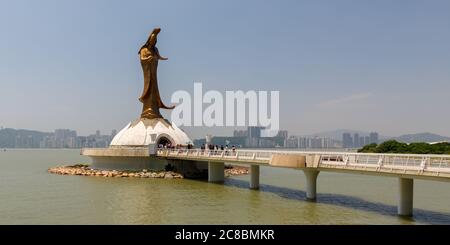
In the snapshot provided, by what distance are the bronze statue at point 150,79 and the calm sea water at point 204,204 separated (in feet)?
40.5

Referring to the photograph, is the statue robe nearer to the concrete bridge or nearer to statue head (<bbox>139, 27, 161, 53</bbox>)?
statue head (<bbox>139, 27, 161, 53</bbox>)

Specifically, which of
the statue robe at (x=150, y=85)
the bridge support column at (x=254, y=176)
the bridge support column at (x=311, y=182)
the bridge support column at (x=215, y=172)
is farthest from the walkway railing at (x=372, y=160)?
the statue robe at (x=150, y=85)

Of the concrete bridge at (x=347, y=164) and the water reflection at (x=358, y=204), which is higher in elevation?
the concrete bridge at (x=347, y=164)

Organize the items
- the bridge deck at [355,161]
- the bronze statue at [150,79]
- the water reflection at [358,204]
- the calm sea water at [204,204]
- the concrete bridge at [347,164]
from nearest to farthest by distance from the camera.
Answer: the bridge deck at [355,161] → the concrete bridge at [347,164] → the calm sea water at [204,204] → the water reflection at [358,204] → the bronze statue at [150,79]

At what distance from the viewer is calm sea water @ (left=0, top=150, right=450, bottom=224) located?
20.2 m

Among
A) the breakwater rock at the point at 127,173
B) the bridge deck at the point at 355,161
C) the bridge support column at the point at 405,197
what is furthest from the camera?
the breakwater rock at the point at 127,173

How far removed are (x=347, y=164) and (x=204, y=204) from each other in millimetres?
7413

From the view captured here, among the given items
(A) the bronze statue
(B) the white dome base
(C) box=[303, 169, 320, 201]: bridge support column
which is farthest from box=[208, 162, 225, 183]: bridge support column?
(C) box=[303, 169, 320, 201]: bridge support column

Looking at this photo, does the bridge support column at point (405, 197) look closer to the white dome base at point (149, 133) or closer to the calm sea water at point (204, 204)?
the calm sea water at point (204, 204)

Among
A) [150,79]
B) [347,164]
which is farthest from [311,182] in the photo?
[150,79]

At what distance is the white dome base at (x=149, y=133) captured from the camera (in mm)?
43406

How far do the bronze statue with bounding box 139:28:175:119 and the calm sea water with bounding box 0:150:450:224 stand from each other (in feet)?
40.5

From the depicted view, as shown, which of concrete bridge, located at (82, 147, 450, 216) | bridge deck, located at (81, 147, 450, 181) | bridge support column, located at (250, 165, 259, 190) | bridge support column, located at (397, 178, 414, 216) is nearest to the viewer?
bridge deck, located at (81, 147, 450, 181)
